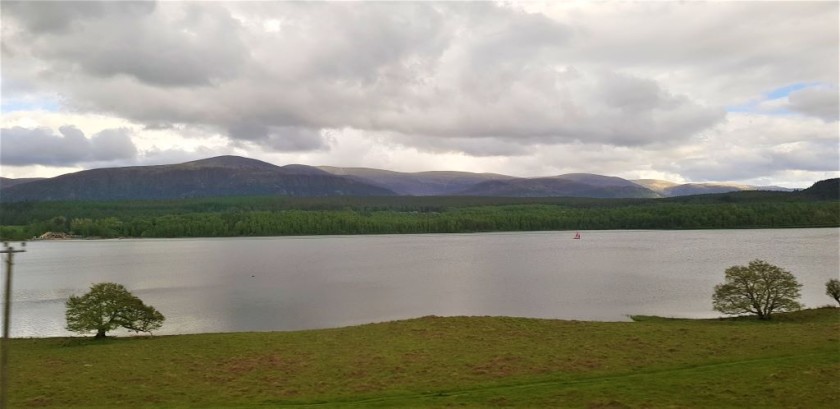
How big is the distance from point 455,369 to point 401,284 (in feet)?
181

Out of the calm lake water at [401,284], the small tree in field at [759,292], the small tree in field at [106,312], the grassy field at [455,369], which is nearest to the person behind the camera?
the grassy field at [455,369]

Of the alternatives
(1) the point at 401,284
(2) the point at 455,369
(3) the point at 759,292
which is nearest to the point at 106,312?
(2) the point at 455,369

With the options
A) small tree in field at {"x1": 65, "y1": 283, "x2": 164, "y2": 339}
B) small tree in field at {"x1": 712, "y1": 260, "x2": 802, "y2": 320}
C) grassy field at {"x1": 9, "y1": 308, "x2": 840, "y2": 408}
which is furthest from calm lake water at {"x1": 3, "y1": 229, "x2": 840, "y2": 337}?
grassy field at {"x1": 9, "y1": 308, "x2": 840, "y2": 408}

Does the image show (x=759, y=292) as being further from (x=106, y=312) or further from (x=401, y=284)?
(x=106, y=312)

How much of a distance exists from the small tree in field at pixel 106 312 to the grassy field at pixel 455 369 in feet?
6.95

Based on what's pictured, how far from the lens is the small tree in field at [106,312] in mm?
42219

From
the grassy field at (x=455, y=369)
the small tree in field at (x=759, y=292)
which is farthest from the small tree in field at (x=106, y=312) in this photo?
the small tree in field at (x=759, y=292)

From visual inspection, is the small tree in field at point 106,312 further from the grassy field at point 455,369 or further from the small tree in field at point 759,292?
the small tree in field at point 759,292

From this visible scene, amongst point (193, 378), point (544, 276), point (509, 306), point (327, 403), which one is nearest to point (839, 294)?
point (509, 306)

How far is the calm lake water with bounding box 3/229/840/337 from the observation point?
192 ft

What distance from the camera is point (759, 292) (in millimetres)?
47781

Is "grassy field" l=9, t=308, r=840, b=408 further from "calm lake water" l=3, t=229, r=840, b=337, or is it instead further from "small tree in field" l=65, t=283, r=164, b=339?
"calm lake water" l=3, t=229, r=840, b=337

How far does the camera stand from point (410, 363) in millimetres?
30141

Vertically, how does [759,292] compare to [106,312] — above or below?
above
